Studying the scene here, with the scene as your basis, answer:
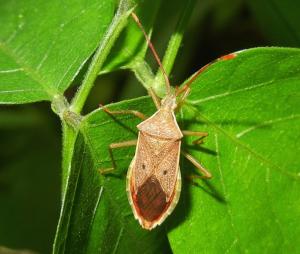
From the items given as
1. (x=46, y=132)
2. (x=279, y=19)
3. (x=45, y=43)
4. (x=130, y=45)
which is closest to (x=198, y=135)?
(x=130, y=45)

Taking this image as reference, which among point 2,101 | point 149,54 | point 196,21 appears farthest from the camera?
point 196,21

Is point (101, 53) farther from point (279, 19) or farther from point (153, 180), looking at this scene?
point (279, 19)

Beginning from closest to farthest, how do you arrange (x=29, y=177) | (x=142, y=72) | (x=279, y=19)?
1. (x=142, y=72)
2. (x=279, y=19)
3. (x=29, y=177)

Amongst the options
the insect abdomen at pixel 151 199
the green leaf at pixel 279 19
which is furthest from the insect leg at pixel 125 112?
the green leaf at pixel 279 19

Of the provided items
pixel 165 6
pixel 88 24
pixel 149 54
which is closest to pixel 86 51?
pixel 88 24

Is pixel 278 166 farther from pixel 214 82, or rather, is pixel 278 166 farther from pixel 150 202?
pixel 150 202

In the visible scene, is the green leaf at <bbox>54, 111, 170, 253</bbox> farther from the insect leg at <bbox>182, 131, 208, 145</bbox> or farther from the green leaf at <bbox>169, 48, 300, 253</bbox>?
the insect leg at <bbox>182, 131, 208, 145</bbox>

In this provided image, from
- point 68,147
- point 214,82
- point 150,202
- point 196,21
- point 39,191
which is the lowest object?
point 39,191
